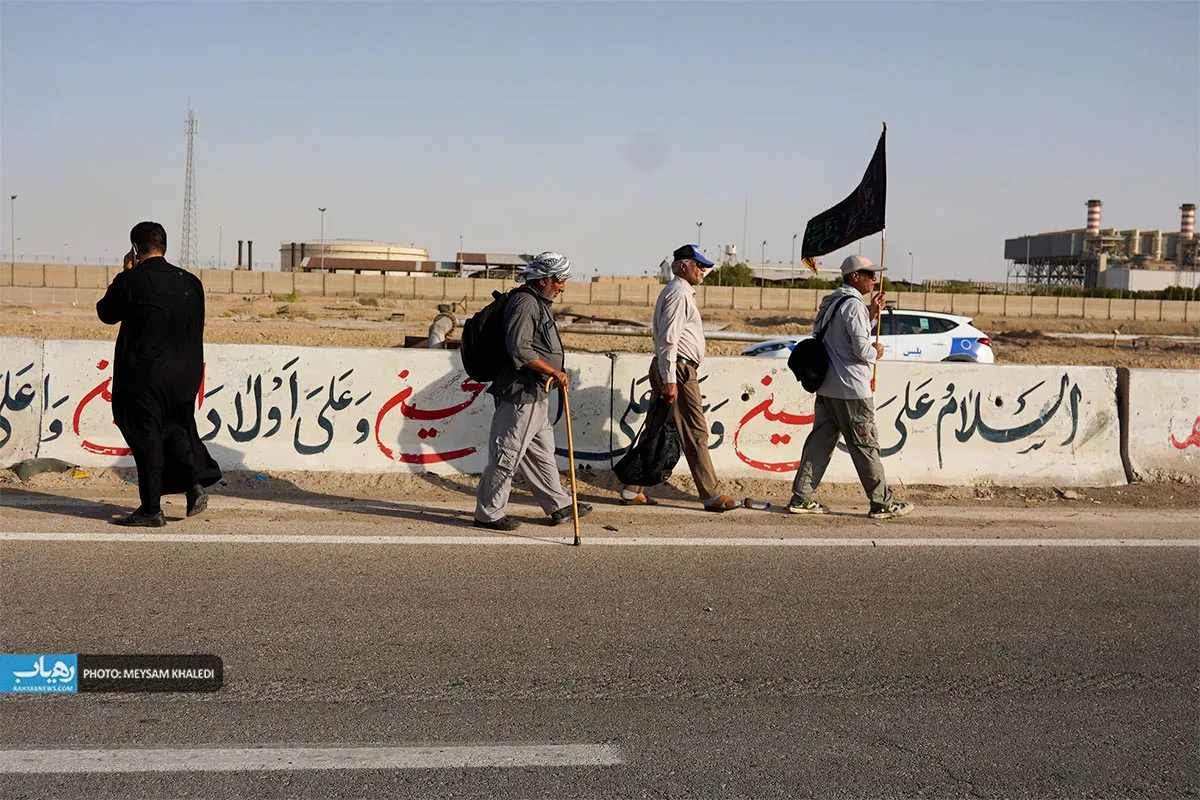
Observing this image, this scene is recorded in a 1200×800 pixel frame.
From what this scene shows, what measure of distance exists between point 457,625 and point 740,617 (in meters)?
1.35

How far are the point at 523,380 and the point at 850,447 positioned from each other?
244 centimetres

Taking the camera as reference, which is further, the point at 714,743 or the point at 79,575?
the point at 79,575

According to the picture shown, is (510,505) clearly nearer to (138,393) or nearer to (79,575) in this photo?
(138,393)

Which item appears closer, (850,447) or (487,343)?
(487,343)

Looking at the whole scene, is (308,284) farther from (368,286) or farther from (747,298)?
(747,298)

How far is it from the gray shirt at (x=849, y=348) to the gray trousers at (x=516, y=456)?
82.3 inches

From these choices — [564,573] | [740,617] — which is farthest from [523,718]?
[564,573]

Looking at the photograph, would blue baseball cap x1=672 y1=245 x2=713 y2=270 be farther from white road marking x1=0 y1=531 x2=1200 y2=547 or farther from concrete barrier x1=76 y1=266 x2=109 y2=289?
concrete barrier x1=76 y1=266 x2=109 y2=289

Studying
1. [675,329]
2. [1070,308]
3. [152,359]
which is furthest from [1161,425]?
[1070,308]

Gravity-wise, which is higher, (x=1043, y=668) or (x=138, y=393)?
(x=138, y=393)

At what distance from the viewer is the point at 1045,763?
4059 millimetres

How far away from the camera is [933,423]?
31.5ft

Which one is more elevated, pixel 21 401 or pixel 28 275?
pixel 28 275

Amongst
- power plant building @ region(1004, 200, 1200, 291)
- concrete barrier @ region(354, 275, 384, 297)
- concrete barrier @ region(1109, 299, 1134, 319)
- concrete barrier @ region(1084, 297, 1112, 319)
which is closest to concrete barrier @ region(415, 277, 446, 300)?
concrete barrier @ region(354, 275, 384, 297)
